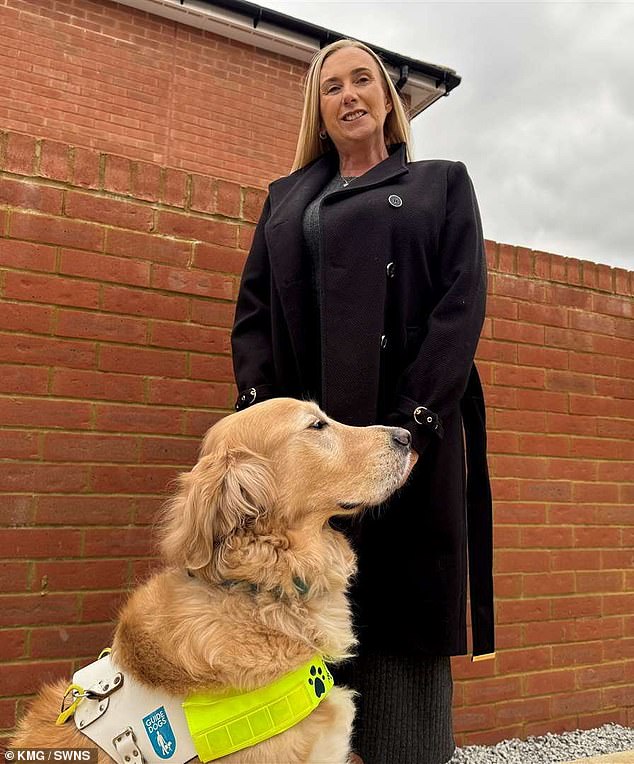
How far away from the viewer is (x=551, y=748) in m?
4.00

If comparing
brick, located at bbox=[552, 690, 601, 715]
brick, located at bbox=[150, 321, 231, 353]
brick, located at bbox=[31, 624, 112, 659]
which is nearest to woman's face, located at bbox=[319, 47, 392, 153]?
brick, located at bbox=[150, 321, 231, 353]

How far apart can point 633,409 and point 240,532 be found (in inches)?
144

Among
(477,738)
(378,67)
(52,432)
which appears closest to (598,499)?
(477,738)

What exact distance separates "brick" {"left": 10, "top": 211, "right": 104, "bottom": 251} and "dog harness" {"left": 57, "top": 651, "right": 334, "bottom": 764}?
2.01 meters

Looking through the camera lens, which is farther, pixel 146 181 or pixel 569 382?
pixel 569 382

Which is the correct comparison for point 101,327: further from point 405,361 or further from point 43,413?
point 405,361

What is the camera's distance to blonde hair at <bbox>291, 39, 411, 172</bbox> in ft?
9.06

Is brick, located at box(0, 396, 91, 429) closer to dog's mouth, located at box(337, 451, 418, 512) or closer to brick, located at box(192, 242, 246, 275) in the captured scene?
brick, located at box(192, 242, 246, 275)

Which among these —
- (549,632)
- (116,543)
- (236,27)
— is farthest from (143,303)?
(236,27)

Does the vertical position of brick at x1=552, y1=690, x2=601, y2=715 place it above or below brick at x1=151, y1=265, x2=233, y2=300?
below

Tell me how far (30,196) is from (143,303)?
0.69m

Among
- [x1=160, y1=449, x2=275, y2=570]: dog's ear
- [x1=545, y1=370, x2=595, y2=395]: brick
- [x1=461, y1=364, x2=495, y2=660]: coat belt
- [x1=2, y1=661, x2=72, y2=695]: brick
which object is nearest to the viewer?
[x1=160, y1=449, x2=275, y2=570]: dog's ear

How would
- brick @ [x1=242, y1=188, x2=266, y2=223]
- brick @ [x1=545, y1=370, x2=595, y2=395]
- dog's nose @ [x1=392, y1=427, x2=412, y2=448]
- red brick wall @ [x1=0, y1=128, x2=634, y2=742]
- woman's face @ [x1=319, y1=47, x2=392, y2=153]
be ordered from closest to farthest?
dog's nose @ [x1=392, y1=427, x2=412, y2=448] → woman's face @ [x1=319, y1=47, x2=392, y2=153] → red brick wall @ [x1=0, y1=128, x2=634, y2=742] → brick @ [x1=242, y1=188, x2=266, y2=223] → brick @ [x1=545, y1=370, x2=595, y2=395]

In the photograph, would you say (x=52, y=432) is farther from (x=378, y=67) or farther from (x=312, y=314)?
(x=378, y=67)
